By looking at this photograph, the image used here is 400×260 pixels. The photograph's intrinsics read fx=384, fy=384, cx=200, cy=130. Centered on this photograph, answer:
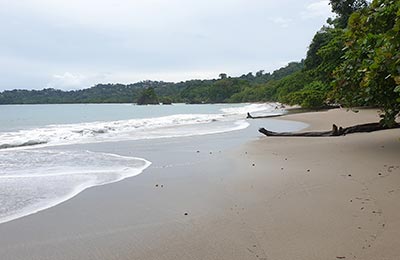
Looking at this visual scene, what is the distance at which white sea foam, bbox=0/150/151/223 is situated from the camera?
584 cm

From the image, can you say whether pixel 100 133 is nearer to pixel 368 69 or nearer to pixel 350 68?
pixel 350 68

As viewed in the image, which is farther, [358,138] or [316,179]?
[358,138]

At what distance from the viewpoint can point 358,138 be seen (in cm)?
1173

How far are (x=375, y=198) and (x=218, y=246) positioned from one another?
2.55 meters

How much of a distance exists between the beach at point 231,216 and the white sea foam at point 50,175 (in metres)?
0.38

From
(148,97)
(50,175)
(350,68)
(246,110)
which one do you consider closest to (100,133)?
(50,175)

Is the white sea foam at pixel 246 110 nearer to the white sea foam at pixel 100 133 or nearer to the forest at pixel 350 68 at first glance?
the forest at pixel 350 68

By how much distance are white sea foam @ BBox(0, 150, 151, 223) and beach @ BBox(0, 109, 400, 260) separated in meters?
0.38

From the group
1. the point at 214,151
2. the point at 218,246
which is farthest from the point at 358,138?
the point at 218,246

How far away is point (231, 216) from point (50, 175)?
15.6 feet

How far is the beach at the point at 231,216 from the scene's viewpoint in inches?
148

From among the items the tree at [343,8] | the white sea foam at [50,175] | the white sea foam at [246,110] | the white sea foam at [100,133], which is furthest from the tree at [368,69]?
the white sea foam at [246,110]

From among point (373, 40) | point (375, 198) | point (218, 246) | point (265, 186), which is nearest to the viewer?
point (218, 246)

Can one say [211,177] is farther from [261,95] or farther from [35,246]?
[261,95]
